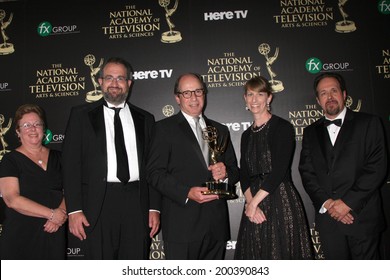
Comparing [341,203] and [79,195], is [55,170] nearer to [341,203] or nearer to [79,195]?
[79,195]

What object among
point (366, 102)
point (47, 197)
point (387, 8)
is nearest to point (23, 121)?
point (47, 197)

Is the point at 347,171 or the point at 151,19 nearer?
the point at 347,171

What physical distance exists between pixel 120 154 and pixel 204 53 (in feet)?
6.68

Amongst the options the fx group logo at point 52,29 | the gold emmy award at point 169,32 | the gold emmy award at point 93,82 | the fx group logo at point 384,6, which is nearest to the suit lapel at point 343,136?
the fx group logo at point 384,6

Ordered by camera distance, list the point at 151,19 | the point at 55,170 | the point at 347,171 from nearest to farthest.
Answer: the point at 347,171 → the point at 55,170 → the point at 151,19

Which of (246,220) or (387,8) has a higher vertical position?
(387,8)

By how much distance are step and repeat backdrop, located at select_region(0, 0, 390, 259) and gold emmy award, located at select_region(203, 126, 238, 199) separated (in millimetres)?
1449

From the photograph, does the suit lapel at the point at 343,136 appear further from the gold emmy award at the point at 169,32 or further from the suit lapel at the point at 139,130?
the gold emmy award at the point at 169,32

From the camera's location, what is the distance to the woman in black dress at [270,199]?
2.70m

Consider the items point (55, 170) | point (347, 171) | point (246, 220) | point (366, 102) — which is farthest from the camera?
point (366, 102)

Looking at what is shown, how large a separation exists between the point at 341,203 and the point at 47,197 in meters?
2.38

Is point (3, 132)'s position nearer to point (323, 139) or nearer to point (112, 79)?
point (112, 79)

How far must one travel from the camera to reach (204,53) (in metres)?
4.51

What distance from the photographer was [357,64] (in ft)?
14.2
